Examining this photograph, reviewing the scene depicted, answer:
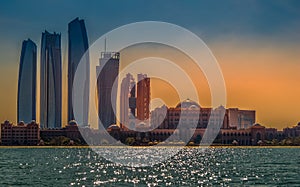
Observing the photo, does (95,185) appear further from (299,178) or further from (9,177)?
(299,178)

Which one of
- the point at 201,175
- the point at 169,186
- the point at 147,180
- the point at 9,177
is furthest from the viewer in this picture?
the point at 201,175

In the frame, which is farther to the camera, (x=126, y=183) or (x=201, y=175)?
(x=201, y=175)

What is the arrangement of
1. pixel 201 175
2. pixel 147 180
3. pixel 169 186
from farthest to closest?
pixel 201 175, pixel 147 180, pixel 169 186

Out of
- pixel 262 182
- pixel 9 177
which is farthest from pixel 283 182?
pixel 9 177

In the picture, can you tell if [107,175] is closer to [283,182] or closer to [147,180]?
[147,180]

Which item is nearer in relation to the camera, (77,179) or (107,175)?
(77,179)

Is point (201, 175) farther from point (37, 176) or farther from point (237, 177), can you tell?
point (37, 176)

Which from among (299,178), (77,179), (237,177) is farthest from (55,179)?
(299,178)

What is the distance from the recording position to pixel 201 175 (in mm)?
113125

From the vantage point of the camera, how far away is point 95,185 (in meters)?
90.6

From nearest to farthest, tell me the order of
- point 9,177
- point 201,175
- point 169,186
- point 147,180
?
point 169,186, point 147,180, point 9,177, point 201,175

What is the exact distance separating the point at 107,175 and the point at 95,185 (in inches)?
818

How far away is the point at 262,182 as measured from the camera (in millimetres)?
95375

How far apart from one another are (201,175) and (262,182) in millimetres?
19319
